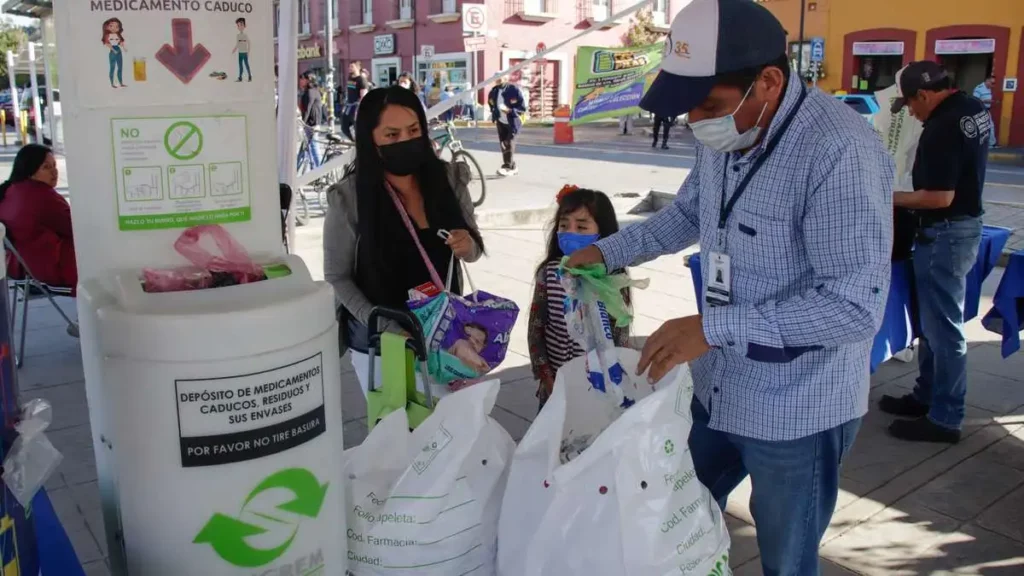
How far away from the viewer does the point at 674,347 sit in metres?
1.64

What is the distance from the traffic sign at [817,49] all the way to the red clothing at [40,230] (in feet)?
65.4

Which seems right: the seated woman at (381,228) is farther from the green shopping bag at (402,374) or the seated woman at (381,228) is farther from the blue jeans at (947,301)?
the blue jeans at (947,301)

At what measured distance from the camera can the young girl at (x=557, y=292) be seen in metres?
3.21

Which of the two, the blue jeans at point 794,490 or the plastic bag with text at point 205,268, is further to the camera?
the blue jeans at point 794,490

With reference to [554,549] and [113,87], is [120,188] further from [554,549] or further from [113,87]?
[554,549]

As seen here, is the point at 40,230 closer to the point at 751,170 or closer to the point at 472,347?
the point at 472,347

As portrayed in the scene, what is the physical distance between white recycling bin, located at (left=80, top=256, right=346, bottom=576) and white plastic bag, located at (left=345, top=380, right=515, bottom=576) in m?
0.26

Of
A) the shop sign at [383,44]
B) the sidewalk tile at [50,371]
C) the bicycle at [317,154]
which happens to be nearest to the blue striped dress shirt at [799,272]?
the sidewalk tile at [50,371]

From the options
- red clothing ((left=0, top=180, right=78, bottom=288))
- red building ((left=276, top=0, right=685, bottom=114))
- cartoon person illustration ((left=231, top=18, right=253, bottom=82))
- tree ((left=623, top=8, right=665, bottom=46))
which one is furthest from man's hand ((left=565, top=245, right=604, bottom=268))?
tree ((left=623, top=8, right=665, bottom=46))

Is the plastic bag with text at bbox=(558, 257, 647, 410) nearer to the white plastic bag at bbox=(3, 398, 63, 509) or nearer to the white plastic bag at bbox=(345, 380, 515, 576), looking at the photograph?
the white plastic bag at bbox=(345, 380, 515, 576)

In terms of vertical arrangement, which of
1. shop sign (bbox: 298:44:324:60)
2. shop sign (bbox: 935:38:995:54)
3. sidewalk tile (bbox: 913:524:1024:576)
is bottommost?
sidewalk tile (bbox: 913:524:1024:576)

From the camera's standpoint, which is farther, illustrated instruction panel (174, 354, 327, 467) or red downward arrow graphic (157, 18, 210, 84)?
red downward arrow graphic (157, 18, 210, 84)

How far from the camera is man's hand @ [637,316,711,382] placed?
64.2 inches

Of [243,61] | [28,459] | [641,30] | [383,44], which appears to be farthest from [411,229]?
[383,44]
